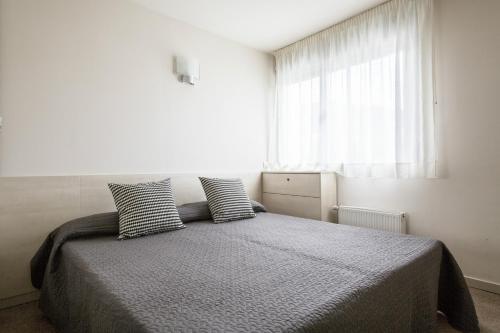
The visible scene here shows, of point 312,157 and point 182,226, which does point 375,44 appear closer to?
point 312,157

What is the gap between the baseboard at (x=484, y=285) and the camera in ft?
6.58

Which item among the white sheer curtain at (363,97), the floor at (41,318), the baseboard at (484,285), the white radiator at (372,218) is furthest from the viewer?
the white radiator at (372,218)

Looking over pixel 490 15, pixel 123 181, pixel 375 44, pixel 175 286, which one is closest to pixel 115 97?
pixel 123 181

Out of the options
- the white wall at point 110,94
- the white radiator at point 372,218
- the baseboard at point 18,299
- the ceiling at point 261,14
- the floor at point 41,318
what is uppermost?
the ceiling at point 261,14

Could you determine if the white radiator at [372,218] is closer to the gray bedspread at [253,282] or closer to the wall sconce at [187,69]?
the gray bedspread at [253,282]

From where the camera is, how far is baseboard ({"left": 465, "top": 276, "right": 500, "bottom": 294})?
2.01 metres

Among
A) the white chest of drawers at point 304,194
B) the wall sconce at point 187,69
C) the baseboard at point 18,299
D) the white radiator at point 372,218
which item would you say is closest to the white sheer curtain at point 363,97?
the white chest of drawers at point 304,194

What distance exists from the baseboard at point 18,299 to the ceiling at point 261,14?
2.50m

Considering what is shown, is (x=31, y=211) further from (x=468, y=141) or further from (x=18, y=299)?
(x=468, y=141)

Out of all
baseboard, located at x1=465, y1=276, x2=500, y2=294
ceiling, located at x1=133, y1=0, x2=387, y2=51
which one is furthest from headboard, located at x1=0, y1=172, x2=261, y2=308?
baseboard, located at x1=465, y1=276, x2=500, y2=294

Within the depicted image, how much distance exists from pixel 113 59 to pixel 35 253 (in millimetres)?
1615

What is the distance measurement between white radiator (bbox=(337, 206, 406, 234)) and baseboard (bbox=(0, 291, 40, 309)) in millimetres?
2646

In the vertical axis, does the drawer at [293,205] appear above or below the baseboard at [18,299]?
above

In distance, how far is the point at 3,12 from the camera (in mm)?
1872
